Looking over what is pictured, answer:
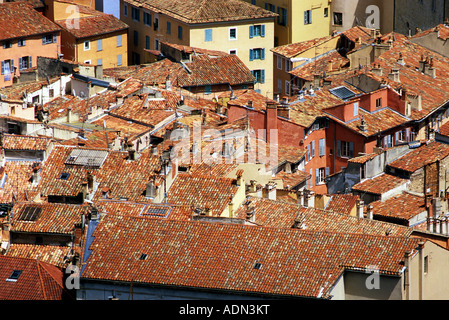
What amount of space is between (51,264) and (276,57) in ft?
140

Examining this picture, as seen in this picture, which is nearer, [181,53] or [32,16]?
[181,53]

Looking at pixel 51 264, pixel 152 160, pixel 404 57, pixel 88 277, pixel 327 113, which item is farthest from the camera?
pixel 404 57

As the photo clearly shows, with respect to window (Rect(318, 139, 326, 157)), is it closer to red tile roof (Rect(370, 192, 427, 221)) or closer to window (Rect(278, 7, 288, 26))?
red tile roof (Rect(370, 192, 427, 221))

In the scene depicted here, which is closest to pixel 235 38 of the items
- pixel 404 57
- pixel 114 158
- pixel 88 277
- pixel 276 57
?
pixel 276 57

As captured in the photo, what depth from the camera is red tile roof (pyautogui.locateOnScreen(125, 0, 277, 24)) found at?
90.3 m

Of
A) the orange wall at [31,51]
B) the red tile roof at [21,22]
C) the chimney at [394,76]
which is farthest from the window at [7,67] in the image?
the chimney at [394,76]

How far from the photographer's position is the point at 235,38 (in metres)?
91.1

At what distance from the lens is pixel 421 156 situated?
6481 cm

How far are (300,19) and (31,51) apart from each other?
1958 centimetres

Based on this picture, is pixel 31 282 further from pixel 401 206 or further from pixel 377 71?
pixel 377 71

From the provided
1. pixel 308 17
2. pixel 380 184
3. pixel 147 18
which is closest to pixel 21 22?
pixel 147 18

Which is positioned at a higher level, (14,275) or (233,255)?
(233,255)

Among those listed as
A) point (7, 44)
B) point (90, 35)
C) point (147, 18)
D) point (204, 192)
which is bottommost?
point (204, 192)
